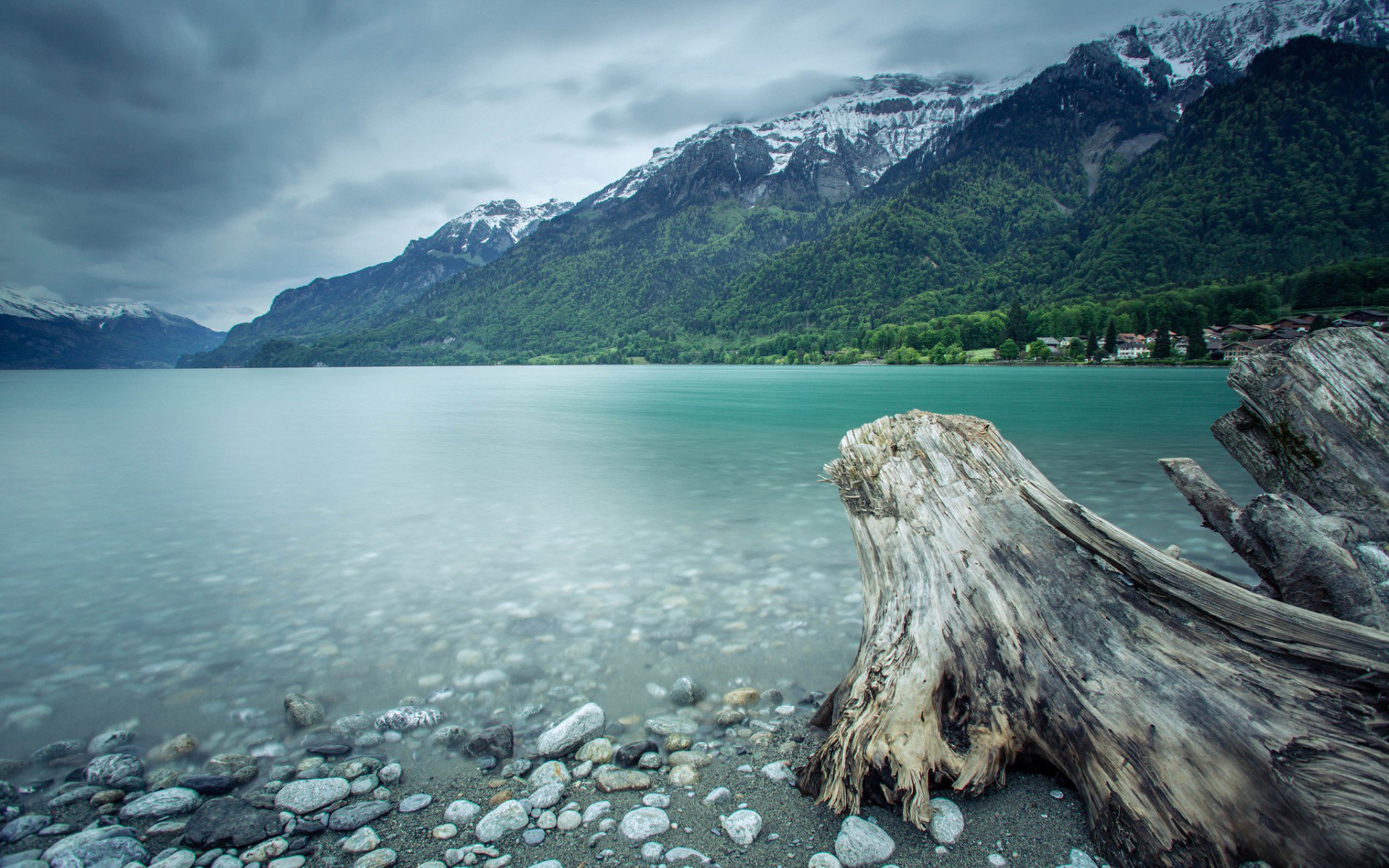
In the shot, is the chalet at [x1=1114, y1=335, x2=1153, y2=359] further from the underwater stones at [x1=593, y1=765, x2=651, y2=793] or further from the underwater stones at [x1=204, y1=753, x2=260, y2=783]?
the underwater stones at [x1=204, y1=753, x2=260, y2=783]

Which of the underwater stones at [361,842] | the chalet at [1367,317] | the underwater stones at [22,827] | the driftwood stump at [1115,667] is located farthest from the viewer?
the chalet at [1367,317]

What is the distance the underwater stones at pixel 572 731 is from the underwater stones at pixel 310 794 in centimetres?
103

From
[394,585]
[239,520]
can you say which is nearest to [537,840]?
[394,585]

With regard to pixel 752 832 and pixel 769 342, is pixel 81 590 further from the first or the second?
pixel 769 342

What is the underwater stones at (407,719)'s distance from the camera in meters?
4.00

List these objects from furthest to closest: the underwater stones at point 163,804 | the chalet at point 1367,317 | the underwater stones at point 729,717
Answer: the chalet at point 1367,317
the underwater stones at point 729,717
the underwater stones at point 163,804

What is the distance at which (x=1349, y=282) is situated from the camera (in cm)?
11038

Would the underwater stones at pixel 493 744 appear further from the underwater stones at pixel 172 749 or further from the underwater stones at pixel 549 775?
the underwater stones at pixel 172 749

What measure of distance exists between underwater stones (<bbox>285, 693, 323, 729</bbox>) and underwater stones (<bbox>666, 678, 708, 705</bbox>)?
93.6 inches

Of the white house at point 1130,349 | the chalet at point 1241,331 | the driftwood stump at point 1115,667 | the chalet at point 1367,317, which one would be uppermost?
the chalet at point 1367,317

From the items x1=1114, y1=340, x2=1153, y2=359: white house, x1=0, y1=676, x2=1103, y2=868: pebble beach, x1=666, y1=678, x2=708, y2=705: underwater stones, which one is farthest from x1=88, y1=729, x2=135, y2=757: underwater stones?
x1=1114, y1=340, x2=1153, y2=359: white house

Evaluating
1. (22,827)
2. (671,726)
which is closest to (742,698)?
(671,726)

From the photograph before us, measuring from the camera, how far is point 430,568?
7539 mm

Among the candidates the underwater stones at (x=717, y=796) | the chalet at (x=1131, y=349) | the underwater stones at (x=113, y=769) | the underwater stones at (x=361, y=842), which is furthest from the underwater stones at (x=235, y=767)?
the chalet at (x=1131, y=349)
